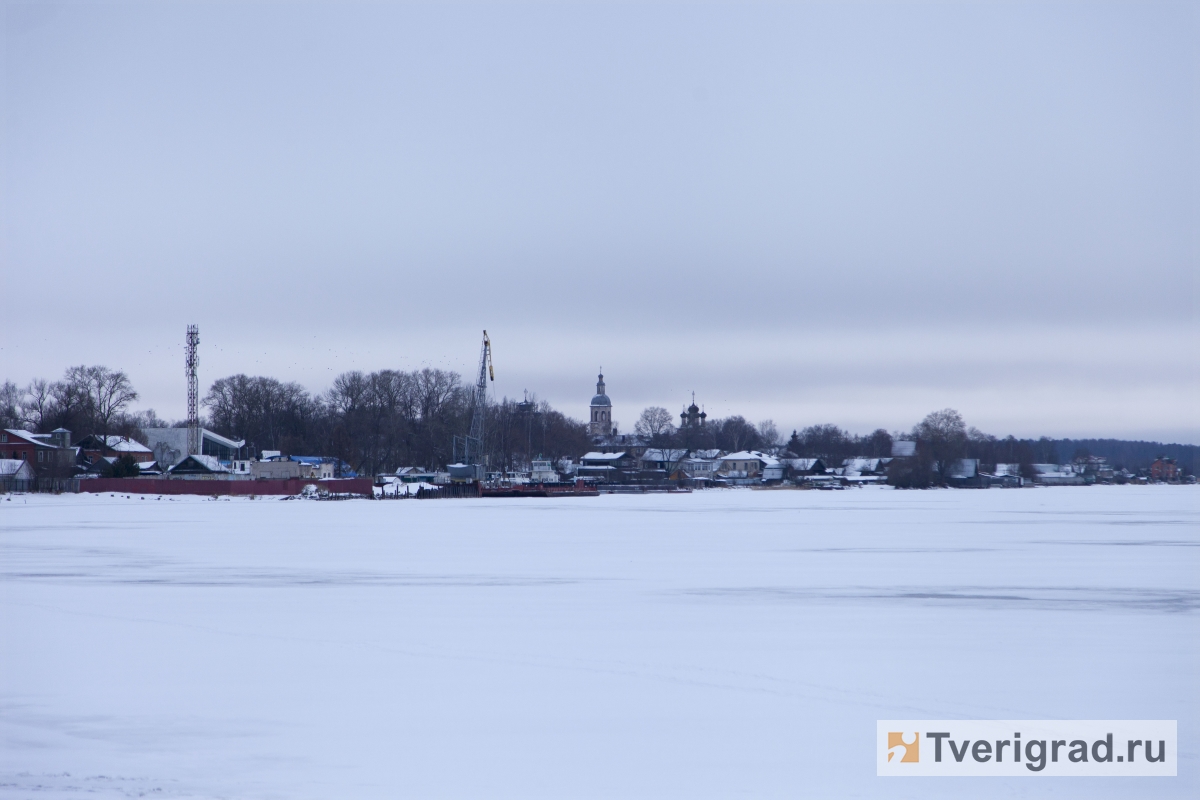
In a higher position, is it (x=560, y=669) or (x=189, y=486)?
(x=560, y=669)

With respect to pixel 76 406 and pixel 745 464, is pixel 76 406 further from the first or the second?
pixel 745 464

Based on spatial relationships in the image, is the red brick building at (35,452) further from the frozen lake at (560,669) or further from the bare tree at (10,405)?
the frozen lake at (560,669)

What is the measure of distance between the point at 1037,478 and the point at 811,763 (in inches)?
6219

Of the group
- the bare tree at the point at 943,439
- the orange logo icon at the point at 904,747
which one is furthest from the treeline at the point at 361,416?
the orange logo icon at the point at 904,747

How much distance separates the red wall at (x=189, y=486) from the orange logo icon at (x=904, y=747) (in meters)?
70.7

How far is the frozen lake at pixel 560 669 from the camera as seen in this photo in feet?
25.8

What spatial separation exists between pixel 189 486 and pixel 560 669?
6870cm

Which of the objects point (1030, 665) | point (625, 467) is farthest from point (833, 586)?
point (625, 467)

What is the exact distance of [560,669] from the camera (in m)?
11.2

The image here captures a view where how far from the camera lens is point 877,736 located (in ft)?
28.6

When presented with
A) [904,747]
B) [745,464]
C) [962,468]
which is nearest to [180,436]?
[745,464]

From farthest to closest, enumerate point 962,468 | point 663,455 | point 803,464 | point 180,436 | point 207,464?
point 663,455
point 803,464
point 962,468
point 180,436
point 207,464

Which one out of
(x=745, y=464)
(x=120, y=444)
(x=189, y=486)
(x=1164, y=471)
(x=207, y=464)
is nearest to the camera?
(x=189, y=486)

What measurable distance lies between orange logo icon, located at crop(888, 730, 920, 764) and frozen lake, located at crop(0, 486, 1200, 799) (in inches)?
8.5
